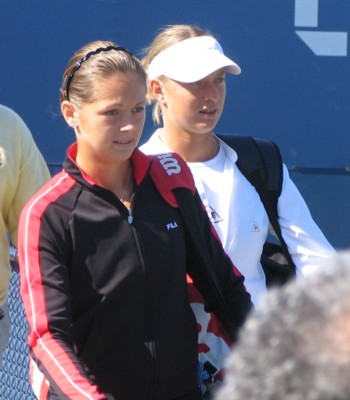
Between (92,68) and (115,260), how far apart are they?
1.46 feet

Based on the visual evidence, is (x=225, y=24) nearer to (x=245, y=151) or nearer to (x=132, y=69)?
(x=245, y=151)

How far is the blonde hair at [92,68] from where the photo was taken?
2225 millimetres

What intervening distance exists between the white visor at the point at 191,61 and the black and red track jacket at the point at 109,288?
0.58 m

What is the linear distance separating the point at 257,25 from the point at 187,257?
2797 mm

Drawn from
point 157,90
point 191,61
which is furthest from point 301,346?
point 157,90

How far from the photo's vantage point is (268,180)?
8.83 ft

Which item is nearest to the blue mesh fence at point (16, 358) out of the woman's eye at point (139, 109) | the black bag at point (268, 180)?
the black bag at point (268, 180)

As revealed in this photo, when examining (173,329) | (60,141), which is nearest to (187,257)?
(173,329)

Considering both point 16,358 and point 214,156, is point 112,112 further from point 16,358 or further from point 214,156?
point 16,358

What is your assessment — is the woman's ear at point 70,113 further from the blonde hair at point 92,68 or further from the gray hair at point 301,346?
the gray hair at point 301,346

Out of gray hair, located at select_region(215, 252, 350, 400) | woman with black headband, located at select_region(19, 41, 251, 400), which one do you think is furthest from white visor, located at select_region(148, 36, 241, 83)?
gray hair, located at select_region(215, 252, 350, 400)

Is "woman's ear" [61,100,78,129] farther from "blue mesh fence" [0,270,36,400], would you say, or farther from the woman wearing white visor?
"blue mesh fence" [0,270,36,400]

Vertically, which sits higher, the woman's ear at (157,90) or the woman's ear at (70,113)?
the woman's ear at (70,113)

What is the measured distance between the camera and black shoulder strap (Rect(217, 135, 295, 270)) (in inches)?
106
